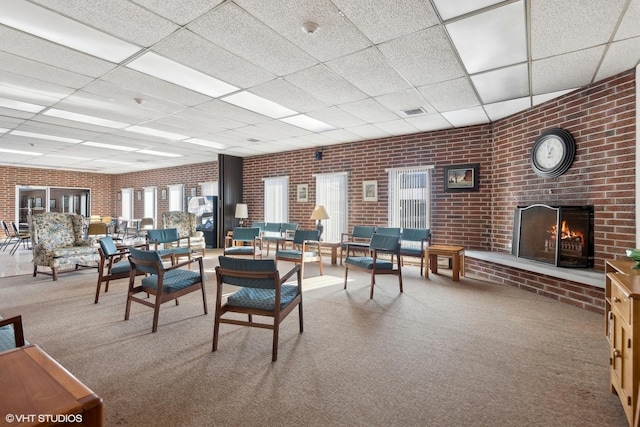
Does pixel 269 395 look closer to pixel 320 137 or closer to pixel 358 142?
pixel 320 137

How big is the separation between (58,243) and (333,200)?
203 inches

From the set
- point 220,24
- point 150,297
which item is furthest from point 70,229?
point 220,24

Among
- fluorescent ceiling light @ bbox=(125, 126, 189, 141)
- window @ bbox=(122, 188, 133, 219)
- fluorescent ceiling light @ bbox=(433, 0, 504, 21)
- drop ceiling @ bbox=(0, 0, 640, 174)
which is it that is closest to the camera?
fluorescent ceiling light @ bbox=(433, 0, 504, 21)

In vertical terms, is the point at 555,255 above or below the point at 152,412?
above

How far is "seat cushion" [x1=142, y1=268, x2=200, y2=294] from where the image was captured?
9.62ft

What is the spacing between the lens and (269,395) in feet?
6.29

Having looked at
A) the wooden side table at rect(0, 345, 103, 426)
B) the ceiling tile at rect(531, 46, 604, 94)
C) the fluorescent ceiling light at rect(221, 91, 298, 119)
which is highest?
the fluorescent ceiling light at rect(221, 91, 298, 119)

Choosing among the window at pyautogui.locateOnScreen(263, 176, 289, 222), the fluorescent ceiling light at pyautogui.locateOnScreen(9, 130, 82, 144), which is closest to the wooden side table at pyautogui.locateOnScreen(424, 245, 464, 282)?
the window at pyautogui.locateOnScreen(263, 176, 289, 222)

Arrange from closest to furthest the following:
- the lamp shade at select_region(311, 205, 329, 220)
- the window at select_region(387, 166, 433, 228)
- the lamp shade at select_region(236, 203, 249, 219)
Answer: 1. the window at select_region(387, 166, 433, 228)
2. the lamp shade at select_region(311, 205, 329, 220)
3. the lamp shade at select_region(236, 203, 249, 219)

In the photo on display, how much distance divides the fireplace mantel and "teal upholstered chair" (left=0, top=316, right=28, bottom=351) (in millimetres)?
4603

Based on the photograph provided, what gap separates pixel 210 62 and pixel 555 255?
459cm

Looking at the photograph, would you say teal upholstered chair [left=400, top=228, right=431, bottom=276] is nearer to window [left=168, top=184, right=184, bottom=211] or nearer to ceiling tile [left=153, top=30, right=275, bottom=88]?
ceiling tile [left=153, top=30, right=275, bottom=88]

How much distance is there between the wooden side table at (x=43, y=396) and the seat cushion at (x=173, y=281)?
1899 mm

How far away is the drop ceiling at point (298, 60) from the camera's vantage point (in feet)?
7.47
